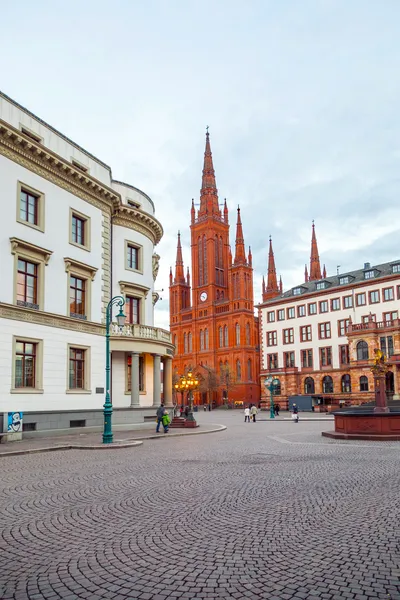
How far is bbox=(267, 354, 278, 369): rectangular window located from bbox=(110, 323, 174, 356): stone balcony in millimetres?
46796

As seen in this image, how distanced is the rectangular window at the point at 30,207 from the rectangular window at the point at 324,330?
2088 inches

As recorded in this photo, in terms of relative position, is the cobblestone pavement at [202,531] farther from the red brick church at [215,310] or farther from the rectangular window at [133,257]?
the red brick church at [215,310]

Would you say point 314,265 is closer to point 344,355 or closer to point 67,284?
point 344,355

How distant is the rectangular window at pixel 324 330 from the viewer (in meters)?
71.8

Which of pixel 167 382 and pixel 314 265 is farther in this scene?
pixel 314 265

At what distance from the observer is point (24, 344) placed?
80.6 ft

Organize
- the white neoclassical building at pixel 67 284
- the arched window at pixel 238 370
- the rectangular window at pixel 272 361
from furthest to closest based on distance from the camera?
1. the arched window at pixel 238 370
2. the rectangular window at pixel 272 361
3. the white neoclassical building at pixel 67 284

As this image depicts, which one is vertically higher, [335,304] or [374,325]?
[335,304]

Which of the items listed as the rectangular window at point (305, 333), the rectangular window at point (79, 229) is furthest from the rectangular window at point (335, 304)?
the rectangular window at point (79, 229)

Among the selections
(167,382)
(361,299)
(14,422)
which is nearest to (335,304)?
(361,299)

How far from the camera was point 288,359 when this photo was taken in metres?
77.2

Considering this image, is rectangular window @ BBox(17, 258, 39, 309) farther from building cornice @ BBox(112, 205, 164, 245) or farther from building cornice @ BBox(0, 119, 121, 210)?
building cornice @ BBox(112, 205, 164, 245)

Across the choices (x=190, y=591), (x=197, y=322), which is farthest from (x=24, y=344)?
(x=197, y=322)

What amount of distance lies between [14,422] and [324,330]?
56.0 m
